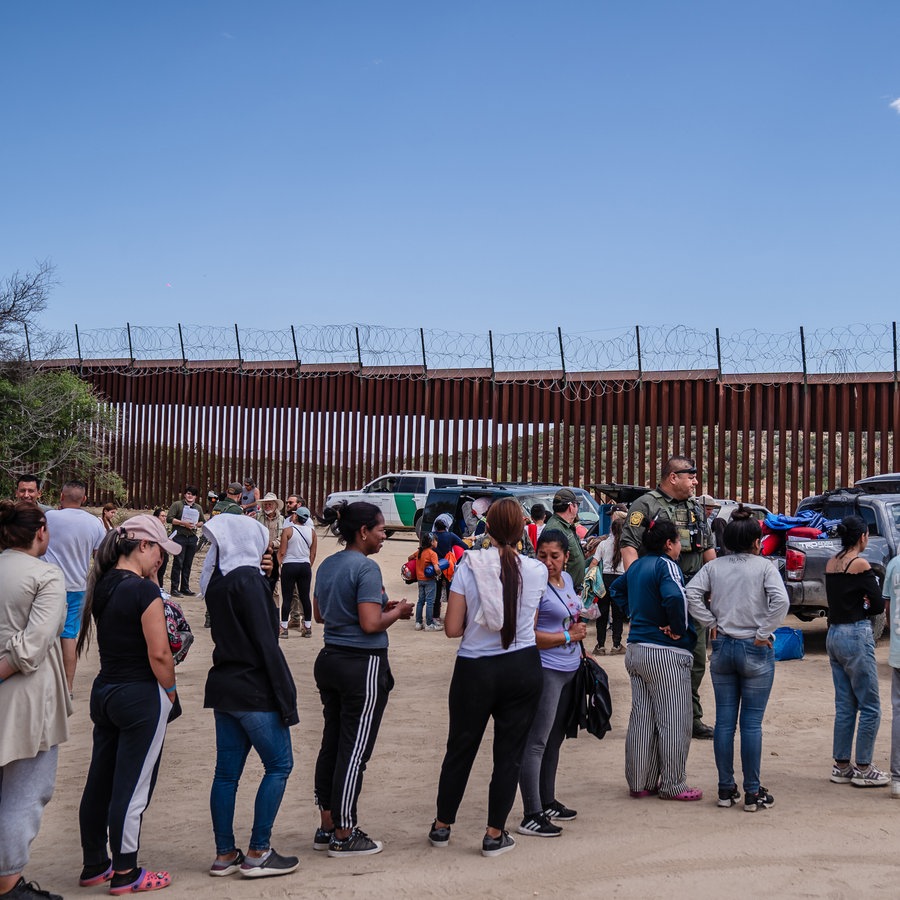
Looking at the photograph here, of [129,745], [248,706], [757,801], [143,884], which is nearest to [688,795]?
[757,801]

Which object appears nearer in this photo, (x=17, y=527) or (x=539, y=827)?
(x=17, y=527)

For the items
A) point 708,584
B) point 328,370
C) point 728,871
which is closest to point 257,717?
point 728,871

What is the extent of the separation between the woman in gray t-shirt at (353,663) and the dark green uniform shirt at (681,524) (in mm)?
2528

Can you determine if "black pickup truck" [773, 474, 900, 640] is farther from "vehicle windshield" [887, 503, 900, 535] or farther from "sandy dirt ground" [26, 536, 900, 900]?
"sandy dirt ground" [26, 536, 900, 900]

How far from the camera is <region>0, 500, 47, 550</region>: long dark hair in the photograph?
483 centimetres

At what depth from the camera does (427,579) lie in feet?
45.9

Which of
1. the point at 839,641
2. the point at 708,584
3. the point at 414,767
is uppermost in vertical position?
the point at 708,584

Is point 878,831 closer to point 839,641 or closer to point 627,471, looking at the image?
point 839,641

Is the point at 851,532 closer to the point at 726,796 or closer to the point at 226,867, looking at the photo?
the point at 726,796

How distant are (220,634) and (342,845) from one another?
51.4 inches

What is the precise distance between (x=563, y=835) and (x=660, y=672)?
1150 millimetres

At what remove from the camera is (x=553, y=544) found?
5961mm

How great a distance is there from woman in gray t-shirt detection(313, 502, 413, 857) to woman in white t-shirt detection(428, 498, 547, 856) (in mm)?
387

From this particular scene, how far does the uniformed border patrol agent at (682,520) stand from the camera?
7.36 m
